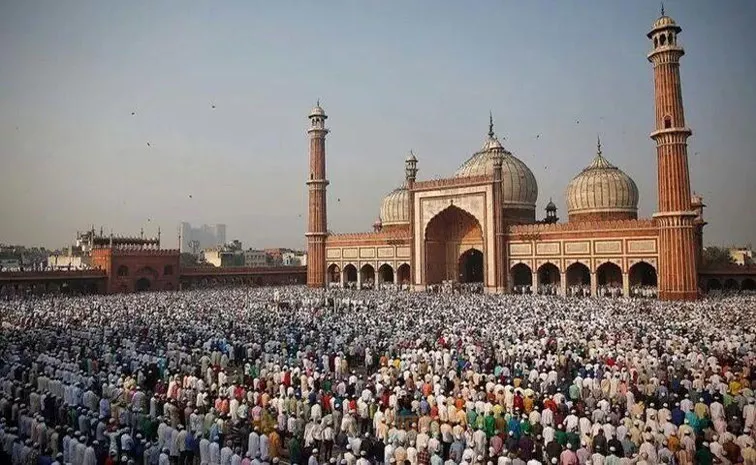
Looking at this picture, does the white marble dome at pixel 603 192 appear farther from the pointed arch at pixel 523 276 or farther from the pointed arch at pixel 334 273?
the pointed arch at pixel 334 273

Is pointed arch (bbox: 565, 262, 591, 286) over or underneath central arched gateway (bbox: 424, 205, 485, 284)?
underneath

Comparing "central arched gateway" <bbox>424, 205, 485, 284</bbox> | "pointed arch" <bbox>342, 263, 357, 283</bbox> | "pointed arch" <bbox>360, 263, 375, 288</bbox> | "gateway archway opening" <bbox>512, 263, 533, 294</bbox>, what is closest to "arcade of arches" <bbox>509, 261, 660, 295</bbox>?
"gateway archway opening" <bbox>512, 263, 533, 294</bbox>

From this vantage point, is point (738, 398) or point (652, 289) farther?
point (652, 289)

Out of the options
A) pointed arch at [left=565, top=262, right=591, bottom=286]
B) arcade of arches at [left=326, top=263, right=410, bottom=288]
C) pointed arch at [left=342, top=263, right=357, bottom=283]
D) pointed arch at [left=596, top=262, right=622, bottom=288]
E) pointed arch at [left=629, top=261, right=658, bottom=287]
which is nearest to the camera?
pointed arch at [left=629, top=261, right=658, bottom=287]

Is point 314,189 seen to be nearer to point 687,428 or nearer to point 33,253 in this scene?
point 687,428

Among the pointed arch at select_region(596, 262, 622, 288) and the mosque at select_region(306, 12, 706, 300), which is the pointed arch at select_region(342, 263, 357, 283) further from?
the pointed arch at select_region(596, 262, 622, 288)

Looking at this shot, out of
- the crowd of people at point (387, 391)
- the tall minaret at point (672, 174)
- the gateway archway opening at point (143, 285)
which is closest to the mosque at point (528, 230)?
the tall minaret at point (672, 174)

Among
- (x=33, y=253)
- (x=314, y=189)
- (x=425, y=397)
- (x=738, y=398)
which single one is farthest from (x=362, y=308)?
(x=33, y=253)
